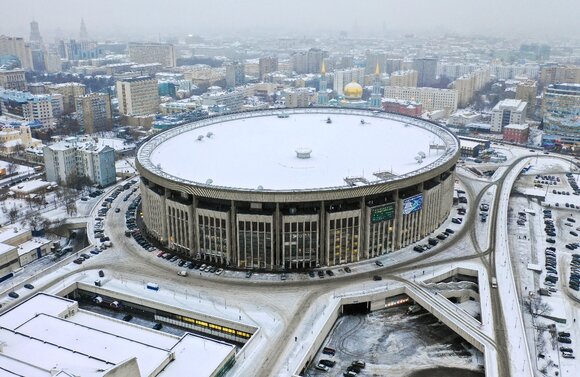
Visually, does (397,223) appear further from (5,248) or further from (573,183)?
(573,183)

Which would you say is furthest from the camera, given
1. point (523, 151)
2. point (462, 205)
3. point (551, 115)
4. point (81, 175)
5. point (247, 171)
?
point (551, 115)

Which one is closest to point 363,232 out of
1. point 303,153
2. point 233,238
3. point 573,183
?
point 233,238

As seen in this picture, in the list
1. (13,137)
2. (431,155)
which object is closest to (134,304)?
(431,155)

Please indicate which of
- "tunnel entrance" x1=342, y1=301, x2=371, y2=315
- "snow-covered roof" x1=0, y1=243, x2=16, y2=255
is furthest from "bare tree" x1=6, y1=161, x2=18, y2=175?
"tunnel entrance" x1=342, y1=301, x2=371, y2=315

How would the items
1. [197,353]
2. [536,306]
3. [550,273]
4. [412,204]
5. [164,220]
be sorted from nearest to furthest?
[197,353] → [536,306] → [550,273] → [412,204] → [164,220]

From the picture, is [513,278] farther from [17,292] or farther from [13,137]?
[13,137]

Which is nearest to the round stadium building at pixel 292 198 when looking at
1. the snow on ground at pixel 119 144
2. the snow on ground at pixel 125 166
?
the snow on ground at pixel 125 166

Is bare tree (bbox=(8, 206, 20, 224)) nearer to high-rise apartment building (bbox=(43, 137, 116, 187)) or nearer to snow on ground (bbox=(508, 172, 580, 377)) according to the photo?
high-rise apartment building (bbox=(43, 137, 116, 187))
